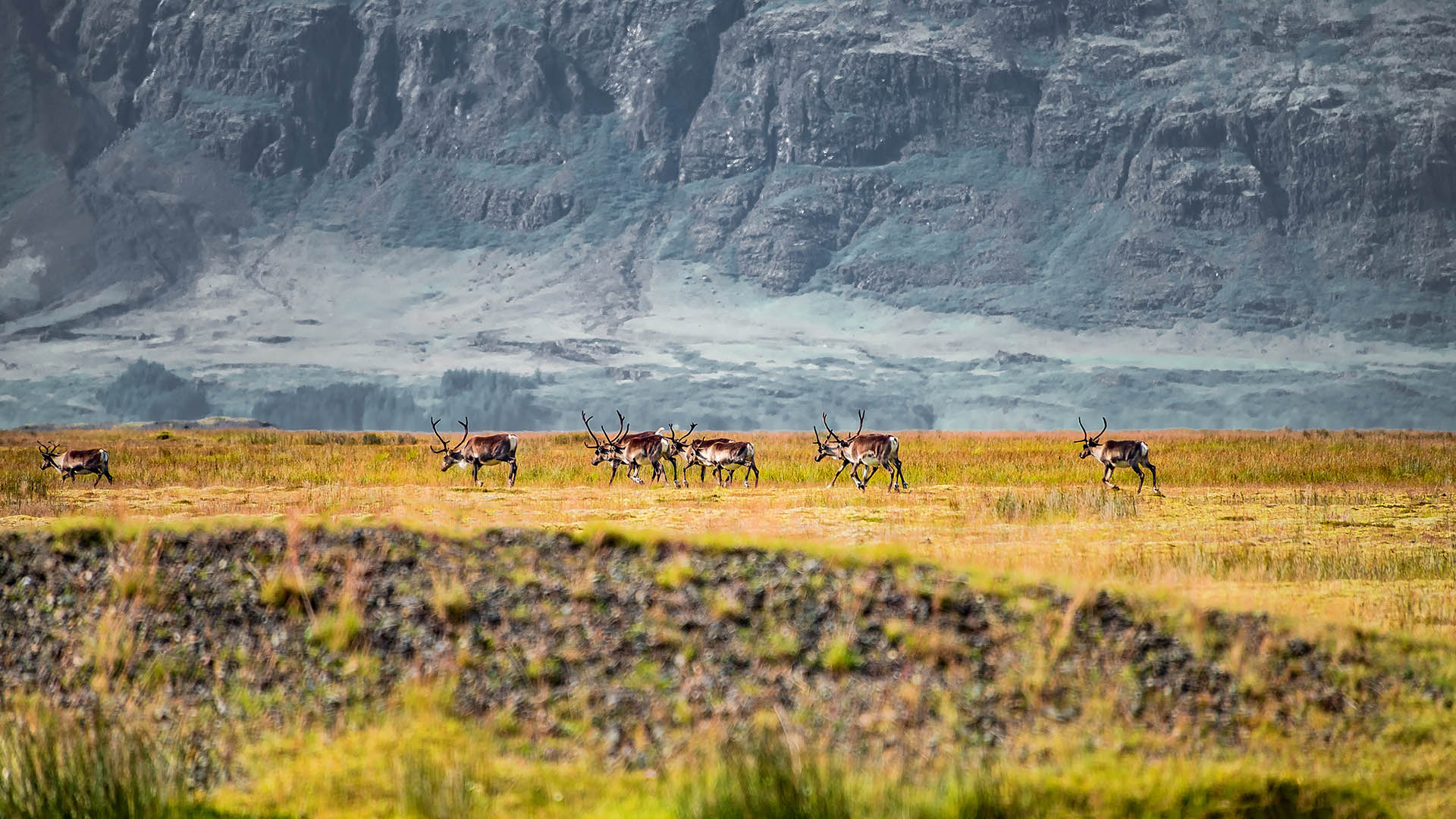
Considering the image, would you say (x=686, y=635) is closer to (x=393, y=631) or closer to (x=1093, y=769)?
(x=393, y=631)

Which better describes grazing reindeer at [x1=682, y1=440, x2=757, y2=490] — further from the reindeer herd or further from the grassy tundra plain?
the grassy tundra plain

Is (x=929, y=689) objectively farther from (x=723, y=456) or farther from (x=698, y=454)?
(x=698, y=454)

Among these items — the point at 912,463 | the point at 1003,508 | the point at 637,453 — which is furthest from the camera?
the point at 912,463

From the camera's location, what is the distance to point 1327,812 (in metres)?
14.1

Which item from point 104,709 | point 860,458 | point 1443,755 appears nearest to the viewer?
point 1443,755

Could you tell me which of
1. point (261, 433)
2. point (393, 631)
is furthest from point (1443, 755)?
point (261, 433)

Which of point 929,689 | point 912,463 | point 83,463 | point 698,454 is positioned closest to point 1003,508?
point 698,454

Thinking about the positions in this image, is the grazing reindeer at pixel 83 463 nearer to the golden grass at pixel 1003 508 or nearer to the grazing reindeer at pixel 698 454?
the golden grass at pixel 1003 508

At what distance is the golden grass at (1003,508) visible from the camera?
22.1 metres

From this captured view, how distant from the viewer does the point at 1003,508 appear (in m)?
33.8

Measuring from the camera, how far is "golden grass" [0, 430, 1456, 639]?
22.1m

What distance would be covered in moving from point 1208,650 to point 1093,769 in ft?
10.7

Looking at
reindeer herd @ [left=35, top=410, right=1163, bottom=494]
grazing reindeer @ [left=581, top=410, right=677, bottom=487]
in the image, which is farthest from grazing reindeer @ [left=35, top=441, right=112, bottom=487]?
grazing reindeer @ [left=581, top=410, right=677, bottom=487]

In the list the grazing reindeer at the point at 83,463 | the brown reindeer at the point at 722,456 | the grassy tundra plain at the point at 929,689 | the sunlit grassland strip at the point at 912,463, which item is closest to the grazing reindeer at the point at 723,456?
the brown reindeer at the point at 722,456
